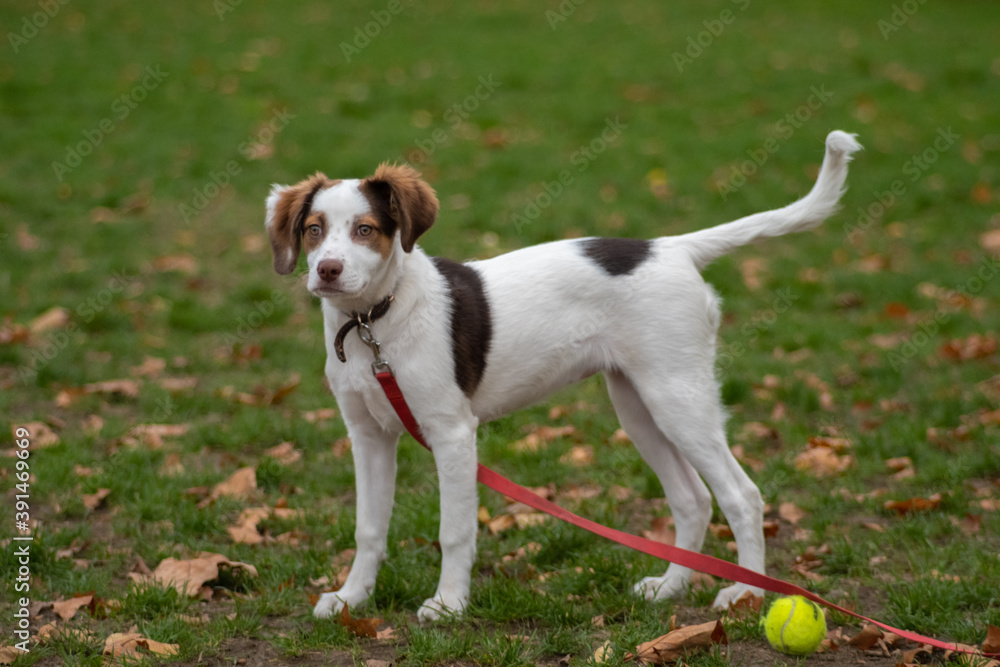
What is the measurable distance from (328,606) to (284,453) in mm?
1657

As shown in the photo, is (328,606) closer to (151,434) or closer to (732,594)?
(732,594)

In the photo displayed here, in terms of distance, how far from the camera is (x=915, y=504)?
4.28 metres

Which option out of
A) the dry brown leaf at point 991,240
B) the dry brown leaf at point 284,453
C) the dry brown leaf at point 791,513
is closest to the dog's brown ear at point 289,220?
the dry brown leaf at point 284,453

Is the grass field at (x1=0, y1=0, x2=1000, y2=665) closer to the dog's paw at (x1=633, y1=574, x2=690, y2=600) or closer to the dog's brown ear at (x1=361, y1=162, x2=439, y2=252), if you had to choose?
the dog's paw at (x1=633, y1=574, x2=690, y2=600)

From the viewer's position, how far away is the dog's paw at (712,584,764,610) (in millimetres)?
3558

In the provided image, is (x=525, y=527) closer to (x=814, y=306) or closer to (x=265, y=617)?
(x=265, y=617)

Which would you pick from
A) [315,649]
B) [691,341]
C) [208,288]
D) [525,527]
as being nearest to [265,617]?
[315,649]

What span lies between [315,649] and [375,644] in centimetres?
22

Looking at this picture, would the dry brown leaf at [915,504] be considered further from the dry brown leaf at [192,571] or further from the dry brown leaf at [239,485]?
the dry brown leaf at [239,485]

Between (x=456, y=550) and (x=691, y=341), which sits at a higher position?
(x=691, y=341)

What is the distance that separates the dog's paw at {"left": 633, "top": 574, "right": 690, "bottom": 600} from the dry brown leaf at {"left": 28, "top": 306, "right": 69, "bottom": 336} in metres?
4.86

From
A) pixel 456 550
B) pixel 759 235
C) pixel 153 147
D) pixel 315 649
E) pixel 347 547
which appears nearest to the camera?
pixel 315 649

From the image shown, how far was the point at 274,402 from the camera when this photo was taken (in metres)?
5.72

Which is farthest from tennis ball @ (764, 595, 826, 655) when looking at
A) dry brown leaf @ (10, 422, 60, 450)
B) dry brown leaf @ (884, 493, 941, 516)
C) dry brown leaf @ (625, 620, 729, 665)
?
dry brown leaf @ (10, 422, 60, 450)
